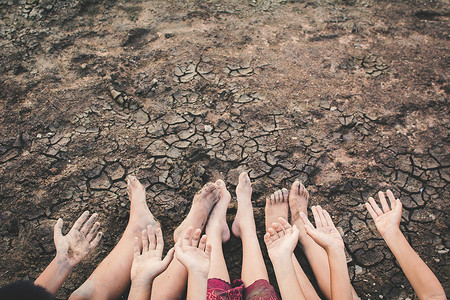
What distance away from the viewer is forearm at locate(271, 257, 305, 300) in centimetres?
172

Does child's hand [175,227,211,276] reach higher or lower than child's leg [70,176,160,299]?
higher

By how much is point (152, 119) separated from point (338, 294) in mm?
2052

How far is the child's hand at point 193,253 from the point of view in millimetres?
1666

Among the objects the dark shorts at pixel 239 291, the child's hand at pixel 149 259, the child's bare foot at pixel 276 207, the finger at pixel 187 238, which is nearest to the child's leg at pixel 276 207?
the child's bare foot at pixel 276 207

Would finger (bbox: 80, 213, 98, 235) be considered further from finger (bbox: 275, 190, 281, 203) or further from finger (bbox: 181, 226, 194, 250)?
finger (bbox: 275, 190, 281, 203)

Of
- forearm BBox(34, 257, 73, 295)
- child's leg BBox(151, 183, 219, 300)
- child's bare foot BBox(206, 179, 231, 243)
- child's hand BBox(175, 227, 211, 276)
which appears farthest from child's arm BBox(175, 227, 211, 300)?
forearm BBox(34, 257, 73, 295)

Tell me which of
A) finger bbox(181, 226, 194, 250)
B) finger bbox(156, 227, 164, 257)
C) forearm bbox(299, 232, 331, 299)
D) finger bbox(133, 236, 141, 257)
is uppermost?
finger bbox(181, 226, 194, 250)

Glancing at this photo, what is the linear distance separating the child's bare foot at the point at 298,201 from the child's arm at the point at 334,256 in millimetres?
244

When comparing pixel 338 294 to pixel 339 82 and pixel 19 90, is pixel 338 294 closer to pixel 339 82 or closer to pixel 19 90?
pixel 339 82

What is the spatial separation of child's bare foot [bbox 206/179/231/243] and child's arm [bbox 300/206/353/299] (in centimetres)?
59

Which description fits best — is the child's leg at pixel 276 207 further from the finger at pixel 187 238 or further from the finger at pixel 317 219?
the finger at pixel 187 238

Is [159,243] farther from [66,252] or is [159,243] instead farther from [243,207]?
[243,207]

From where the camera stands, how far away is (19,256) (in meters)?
2.13

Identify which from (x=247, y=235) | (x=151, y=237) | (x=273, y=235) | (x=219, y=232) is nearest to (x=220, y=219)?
(x=219, y=232)
